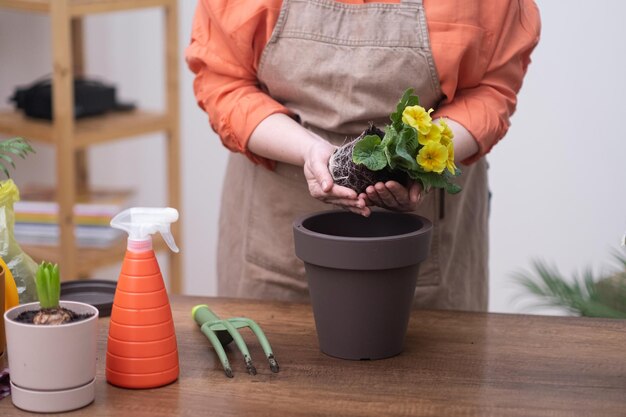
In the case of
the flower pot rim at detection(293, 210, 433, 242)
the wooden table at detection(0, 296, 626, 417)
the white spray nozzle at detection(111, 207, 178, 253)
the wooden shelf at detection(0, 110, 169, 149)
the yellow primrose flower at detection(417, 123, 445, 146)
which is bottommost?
the wooden table at detection(0, 296, 626, 417)

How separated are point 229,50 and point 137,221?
583mm

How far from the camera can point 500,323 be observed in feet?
4.73

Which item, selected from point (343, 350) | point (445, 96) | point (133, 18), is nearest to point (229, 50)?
point (445, 96)

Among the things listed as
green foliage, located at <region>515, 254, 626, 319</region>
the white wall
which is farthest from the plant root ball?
the white wall

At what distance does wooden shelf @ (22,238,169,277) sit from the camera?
2.98 metres

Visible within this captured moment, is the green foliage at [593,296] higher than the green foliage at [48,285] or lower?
lower

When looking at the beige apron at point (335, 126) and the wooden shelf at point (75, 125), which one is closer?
the beige apron at point (335, 126)

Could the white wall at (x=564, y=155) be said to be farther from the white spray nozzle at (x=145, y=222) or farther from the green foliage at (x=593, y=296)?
the white spray nozzle at (x=145, y=222)

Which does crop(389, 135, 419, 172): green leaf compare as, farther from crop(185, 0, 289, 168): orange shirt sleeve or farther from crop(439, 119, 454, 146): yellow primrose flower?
crop(185, 0, 289, 168): orange shirt sleeve

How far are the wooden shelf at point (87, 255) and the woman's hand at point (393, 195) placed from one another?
1804mm

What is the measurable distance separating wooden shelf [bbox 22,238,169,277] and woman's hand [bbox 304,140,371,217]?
1668 mm

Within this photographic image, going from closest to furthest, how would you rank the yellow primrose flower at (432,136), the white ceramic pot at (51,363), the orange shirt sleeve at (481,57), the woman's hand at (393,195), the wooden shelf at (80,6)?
the white ceramic pot at (51,363) → the yellow primrose flower at (432,136) → the woman's hand at (393,195) → the orange shirt sleeve at (481,57) → the wooden shelf at (80,6)

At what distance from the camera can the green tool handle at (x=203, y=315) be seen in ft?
4.59

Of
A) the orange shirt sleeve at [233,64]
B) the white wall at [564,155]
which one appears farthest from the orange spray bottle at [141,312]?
the white wall at [564,155]
